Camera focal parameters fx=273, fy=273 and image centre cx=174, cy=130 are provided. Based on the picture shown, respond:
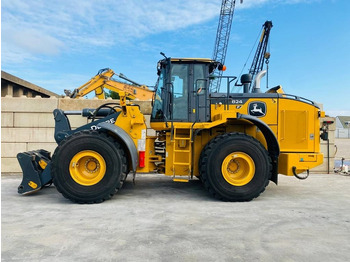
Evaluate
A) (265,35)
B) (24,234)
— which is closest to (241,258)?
(24,234)

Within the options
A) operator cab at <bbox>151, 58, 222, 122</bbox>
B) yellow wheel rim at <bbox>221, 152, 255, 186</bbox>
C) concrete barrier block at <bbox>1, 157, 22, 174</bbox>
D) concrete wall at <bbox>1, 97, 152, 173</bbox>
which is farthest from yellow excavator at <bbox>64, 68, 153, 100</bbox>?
yellow wheel rim at <bbox>221, 152, 255, 186</bbox>

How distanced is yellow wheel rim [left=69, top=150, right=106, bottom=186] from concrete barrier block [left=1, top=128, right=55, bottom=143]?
362cm

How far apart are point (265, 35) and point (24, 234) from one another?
80.8 ft

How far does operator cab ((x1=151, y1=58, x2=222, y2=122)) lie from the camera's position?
18.6 feet

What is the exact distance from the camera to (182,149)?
18.7ft

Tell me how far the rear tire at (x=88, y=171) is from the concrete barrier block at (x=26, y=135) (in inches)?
140

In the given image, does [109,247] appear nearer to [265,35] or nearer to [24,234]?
[24,234]

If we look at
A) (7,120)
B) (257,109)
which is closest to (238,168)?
(257,109)

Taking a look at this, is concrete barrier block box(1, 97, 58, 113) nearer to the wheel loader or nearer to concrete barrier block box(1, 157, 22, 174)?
concrete barrier block box(1, 157, 22, 174)

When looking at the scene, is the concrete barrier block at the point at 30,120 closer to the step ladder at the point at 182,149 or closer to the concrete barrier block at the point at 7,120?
the concrete barrier block at the point at 7,120

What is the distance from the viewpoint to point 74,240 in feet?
11.0

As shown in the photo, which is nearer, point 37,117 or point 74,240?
point 74,240

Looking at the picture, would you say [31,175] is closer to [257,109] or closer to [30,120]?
[30,120]

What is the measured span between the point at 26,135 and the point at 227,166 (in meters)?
6.28
